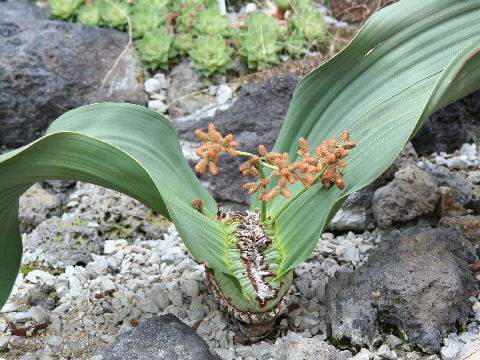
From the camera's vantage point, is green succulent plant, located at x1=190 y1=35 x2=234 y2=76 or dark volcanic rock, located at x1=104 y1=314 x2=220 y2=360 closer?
dark volcanic rock, located at x1=104 y1=314 x2=220 y2=360

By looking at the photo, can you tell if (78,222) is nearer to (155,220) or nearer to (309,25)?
(155,220)

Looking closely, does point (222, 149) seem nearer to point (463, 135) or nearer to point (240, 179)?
point (240, 179)

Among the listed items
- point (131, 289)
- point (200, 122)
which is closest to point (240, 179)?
point (200, 122)

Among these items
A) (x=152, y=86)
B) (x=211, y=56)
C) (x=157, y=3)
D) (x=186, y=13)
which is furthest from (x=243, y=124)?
(x=157, y=3)

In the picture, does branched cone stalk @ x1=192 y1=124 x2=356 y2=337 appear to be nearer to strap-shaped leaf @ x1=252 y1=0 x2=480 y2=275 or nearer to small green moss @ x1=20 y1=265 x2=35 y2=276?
strap-shaped leaf @ x1=252 y1=0 x2=480 y2=275

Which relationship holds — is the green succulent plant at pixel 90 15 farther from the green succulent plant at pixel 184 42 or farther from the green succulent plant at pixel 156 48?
the green succulent plant at pixel 184 42

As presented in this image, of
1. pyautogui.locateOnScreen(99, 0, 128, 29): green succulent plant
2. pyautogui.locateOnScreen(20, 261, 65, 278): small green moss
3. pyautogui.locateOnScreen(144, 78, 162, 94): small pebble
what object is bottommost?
pyautogui.locateOnScreen(20, 261, 65, 278): small green moss

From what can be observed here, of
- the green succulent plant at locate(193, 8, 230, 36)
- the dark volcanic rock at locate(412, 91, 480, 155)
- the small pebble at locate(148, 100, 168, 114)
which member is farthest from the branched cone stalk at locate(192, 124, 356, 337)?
the green succulent plant at locate(193, 8, 230, 36)

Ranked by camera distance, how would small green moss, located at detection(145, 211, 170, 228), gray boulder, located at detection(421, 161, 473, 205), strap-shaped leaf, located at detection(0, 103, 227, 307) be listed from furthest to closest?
small green moss, located at detection(145, 211, 170, 228) → gray boulder, located at detection(421, 161, 473, 205) → strap-shaped leaf, located at detection(0, 103, 227, 307)
